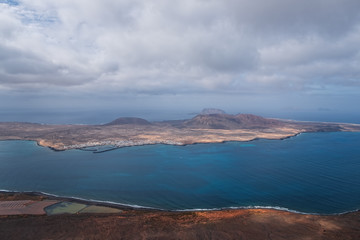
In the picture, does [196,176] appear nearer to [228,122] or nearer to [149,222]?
[149,222]

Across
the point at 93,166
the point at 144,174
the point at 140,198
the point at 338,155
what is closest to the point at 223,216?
the point at 140,198

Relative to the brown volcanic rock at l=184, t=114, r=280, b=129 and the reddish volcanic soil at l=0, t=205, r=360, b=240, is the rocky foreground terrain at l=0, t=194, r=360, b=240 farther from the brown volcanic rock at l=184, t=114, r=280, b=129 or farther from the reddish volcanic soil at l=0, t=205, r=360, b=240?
the brown volcanic rock at l=184, t=114, r=280, b=129

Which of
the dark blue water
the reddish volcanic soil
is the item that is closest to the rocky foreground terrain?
the reddish volcanic soil

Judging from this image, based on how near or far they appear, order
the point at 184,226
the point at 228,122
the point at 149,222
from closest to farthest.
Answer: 1. the point at 184,226
2. the point at 149,222
3. the point at 228,122

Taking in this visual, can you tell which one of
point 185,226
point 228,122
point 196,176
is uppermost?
point 228,122

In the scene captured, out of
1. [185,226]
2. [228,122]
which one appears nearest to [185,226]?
[185,226]

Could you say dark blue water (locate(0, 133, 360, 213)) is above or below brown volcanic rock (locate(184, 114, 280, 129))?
below

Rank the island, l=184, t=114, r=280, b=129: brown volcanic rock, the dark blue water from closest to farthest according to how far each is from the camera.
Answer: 1. the island
2. the dark blue water
3. l=184, t=114, r=280, b=129: brown volcanic rock
